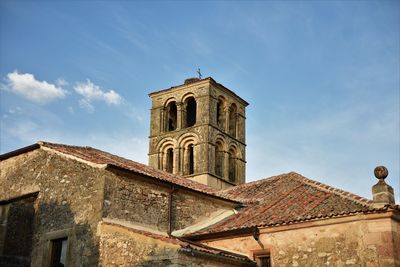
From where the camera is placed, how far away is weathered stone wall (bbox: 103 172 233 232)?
533 inches

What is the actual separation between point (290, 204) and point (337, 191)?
1.35 m

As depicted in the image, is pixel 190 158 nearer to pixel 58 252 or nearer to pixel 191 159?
pixel 191 159

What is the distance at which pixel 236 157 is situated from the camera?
31.0 m

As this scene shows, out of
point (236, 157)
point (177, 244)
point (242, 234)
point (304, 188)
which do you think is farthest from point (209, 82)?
point (177, 244)

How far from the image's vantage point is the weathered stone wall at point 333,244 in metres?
11.9

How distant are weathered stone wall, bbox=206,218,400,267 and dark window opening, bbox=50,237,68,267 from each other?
4.63 metres

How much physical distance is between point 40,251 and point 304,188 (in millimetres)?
7834

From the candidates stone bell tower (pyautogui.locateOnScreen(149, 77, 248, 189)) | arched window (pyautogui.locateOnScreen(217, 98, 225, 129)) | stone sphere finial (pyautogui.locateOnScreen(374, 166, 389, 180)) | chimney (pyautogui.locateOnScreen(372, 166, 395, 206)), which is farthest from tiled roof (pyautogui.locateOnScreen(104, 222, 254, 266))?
arched window (pyautogui.locateOnScreen(217, 98, 225, 129))

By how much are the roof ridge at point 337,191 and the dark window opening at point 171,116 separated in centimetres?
1458

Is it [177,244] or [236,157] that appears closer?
[177,244]

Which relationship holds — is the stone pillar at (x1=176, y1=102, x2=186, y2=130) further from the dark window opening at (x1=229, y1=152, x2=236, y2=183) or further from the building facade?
the building facade

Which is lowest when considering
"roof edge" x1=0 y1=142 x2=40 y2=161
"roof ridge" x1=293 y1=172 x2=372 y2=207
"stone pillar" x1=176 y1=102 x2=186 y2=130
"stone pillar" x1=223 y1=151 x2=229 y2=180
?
"roof ridge" x1=293 y1=172 x2=372 y2=207

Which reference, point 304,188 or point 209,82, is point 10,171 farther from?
point 209,82

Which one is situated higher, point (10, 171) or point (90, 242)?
point (10, 171)
